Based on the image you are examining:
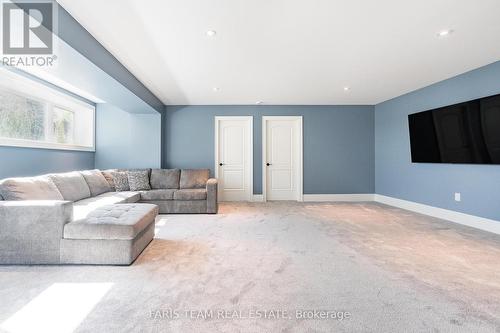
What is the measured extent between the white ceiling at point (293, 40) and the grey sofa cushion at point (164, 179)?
179 centimetres

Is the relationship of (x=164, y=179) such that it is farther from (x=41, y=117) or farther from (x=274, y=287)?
(x=274, y=287)

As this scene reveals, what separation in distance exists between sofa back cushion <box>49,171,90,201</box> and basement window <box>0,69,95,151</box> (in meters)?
0.68

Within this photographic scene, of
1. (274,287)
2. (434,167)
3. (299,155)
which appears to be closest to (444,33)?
(434,167)

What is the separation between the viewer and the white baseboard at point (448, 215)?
3458mm

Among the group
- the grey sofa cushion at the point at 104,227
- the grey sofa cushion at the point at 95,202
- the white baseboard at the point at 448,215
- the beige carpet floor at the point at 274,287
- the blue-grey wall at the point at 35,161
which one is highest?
the blue-grey wall at the point at 35,161

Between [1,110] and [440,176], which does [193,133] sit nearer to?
[1,110]

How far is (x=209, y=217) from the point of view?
14.2 feet

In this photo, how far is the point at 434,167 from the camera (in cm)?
435

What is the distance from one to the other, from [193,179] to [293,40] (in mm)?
3454

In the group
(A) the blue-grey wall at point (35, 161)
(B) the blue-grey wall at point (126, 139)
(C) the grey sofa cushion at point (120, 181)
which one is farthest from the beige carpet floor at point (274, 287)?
(B) the blue-grey wall at point (126, 139)

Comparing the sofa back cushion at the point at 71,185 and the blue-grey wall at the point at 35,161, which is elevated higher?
the blue-grey wall at the point at 35,161

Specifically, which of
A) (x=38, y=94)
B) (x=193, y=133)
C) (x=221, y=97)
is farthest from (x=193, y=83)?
(x=38, y=94)

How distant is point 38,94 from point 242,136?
12.9 ft

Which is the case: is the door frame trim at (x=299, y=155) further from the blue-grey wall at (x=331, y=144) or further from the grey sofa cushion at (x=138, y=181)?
the grey sofa cushion at (x=138, y=181)
